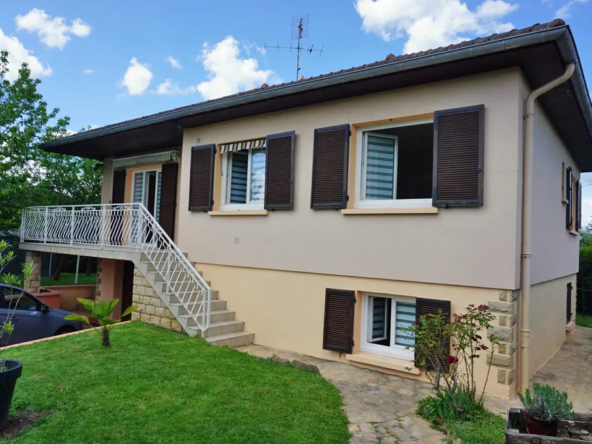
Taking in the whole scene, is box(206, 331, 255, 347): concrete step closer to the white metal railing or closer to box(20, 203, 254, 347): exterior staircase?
box(20, 203, 254, 347): exterior staircase

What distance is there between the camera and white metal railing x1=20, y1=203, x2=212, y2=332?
805 cm

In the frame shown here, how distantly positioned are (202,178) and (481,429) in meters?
6.84

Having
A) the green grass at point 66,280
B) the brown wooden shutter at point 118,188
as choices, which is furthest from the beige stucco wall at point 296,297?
the green grass at point 66,280

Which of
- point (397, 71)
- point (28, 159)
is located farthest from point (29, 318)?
point (397, 71)

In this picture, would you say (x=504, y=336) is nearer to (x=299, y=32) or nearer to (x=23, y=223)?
(x=299, y=32)

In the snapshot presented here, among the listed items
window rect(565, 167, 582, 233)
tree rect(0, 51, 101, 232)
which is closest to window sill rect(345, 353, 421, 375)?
window rect(565, 167, 582, 233)

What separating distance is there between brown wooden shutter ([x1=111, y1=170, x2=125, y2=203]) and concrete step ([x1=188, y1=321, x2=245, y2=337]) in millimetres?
6303

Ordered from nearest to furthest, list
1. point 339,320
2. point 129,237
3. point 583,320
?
point 339,320, point 129,237, point 583,320

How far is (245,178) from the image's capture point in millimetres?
9164

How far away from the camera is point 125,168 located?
40.8 feet

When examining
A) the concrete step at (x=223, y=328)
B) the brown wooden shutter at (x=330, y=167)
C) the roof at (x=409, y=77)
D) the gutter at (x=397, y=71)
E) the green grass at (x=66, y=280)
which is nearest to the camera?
the gutter at (x=397, y=71)

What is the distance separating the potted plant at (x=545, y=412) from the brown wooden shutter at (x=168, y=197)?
A: 351 inches

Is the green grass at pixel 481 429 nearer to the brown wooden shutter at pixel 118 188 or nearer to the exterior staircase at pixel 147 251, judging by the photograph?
the exterior staircase at pixel 147 251

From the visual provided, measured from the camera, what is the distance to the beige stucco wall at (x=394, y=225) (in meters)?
5.59
